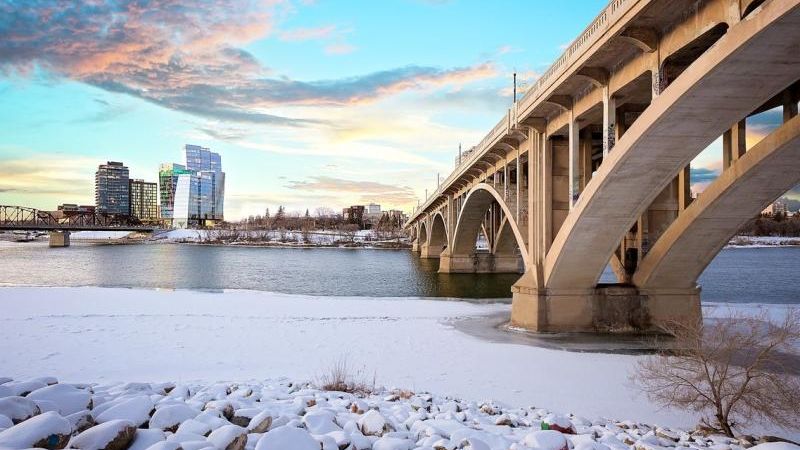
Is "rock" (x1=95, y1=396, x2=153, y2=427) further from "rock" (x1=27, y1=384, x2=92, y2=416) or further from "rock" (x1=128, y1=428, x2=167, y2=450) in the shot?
"rock" (x1=27, y1=384, x2=92, y2=416)

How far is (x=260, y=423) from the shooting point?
6.20 m

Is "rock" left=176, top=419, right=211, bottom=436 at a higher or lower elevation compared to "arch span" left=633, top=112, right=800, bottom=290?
lower

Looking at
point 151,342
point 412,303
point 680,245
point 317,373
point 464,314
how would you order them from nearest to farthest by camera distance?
point 317,373 < point 151,342 < point 680,245 < point 464,314 < point 412,303

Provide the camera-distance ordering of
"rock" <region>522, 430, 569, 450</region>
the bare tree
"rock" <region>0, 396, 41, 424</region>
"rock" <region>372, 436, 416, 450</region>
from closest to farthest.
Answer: "rock" <region>0, 396, 41, 424</region> < "rock" <region>372, 436, 416, 450</region> < "rock" <region>522, 430, 569, 450</region> < the bare tree

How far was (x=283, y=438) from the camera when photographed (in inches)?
212

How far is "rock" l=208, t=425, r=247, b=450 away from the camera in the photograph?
5.32 metres

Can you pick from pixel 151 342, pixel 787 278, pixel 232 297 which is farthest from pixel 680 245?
pixel 787 278

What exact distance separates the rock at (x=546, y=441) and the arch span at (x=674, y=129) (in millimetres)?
7869

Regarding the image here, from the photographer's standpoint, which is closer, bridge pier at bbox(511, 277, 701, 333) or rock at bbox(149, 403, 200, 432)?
rock at bbox(149, 403, 200, 432)

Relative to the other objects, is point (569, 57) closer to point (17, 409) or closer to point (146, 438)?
point (146, 438)

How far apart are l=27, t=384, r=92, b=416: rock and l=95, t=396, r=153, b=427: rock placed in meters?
0.54

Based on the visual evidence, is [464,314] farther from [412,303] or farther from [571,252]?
[571,252]

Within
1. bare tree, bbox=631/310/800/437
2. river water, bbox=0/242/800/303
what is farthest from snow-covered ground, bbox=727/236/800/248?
bare tree, bbox=631/310/800/437

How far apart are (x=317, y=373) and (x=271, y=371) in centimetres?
120
